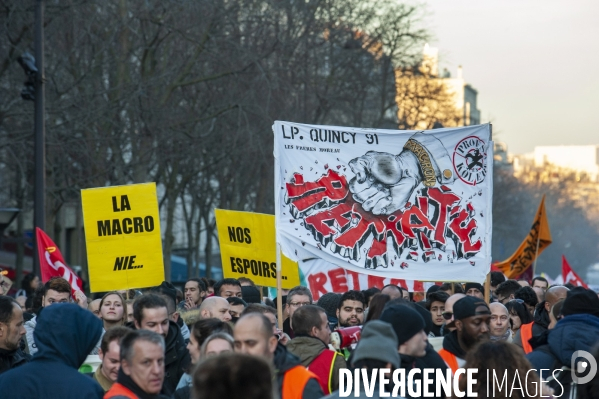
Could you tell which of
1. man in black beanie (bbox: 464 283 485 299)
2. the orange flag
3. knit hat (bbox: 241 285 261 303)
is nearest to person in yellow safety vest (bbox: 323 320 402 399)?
man in black beanie (bbox: 464 283 485 299)

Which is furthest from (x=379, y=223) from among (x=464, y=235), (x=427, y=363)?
(x=427, y=363)

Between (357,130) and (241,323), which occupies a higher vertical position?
(357,130)

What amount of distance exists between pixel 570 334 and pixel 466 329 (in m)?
0.79

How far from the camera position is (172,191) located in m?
30.6

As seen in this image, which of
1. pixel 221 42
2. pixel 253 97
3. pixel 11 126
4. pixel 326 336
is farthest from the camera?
pixel 253 97

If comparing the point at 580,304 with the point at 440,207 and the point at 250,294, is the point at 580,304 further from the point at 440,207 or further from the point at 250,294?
the point at 250,294

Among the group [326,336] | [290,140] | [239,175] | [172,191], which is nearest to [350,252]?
[290,140]

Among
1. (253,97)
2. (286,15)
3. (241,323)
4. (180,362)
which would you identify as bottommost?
(180,362)

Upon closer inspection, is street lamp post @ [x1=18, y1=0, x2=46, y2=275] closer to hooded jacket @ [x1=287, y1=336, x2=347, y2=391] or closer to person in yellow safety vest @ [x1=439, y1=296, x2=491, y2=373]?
hooded jacket @ [x1=287, y1=336, x2=347, y2=391]

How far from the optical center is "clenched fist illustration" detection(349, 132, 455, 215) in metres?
10.2

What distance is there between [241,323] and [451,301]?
2.52 metres

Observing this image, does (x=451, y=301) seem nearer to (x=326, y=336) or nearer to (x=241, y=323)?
(x=326, y=336)

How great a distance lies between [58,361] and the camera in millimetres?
5523

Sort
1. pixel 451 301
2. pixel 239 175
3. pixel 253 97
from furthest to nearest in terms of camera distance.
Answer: pixel 239 175 → pixel 253 97 → pixel 451 301
